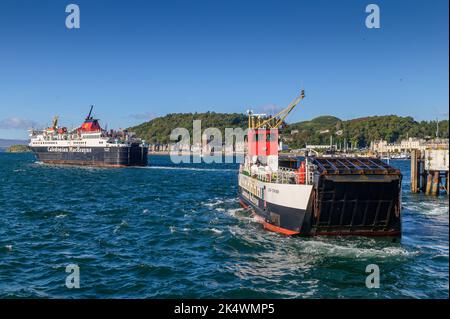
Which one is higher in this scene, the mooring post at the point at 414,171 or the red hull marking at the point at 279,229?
the mooring post at the point at 414,171

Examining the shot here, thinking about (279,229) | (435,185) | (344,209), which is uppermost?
(344,209)

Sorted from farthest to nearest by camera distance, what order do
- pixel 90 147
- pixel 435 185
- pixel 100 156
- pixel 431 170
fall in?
pixel 90 147, pixel 100 156, pixel 431 170, pixel 435 185

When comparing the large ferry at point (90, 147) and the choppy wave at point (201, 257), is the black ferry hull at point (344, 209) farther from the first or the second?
the large ferry at point (90, 147)

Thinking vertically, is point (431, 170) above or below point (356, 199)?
above

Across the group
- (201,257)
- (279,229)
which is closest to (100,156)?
(279,229)

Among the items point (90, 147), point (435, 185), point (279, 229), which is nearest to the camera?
point (279, 229)

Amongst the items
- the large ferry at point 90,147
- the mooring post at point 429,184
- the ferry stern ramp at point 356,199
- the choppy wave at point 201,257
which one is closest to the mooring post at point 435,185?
the mooring post at point 429,184

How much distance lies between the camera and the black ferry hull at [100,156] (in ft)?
443

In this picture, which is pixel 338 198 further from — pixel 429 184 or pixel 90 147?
pixel 90 147

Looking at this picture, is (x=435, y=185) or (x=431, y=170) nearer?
(x=435, y=185)

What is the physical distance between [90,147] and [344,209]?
12264 cm

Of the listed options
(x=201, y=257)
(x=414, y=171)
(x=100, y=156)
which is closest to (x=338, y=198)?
(x=201, y=257)

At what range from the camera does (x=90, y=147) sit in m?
140

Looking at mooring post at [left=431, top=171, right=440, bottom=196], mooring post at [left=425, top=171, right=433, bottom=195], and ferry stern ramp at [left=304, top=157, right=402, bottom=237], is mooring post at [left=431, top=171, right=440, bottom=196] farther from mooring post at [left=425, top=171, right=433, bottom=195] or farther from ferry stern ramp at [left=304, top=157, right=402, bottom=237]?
ferry stern ramp at [left=304, top=157, right=402, bottom=237]
